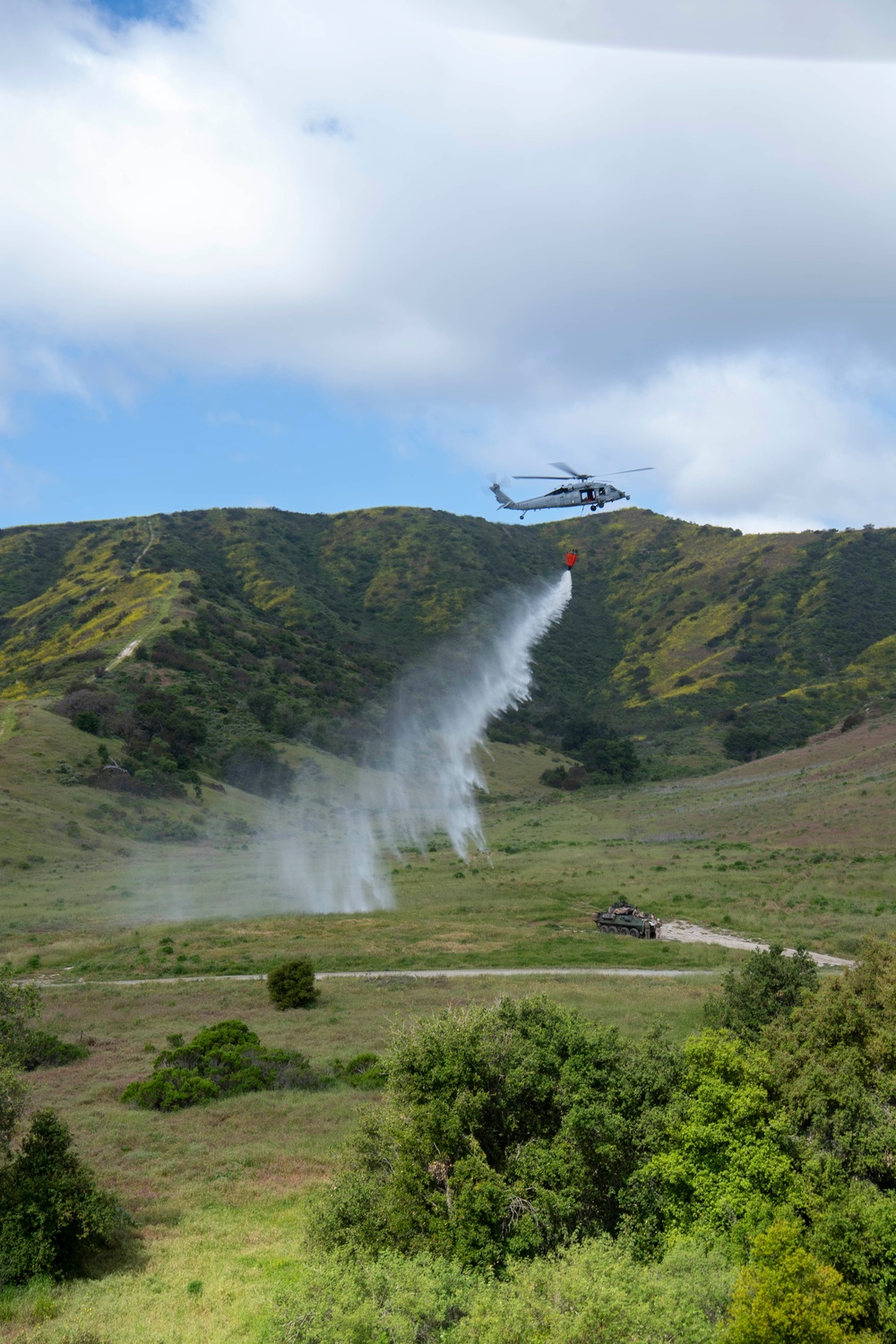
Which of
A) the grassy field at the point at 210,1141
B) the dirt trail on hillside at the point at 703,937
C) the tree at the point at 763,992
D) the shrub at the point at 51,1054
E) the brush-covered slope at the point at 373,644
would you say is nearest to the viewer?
the grassy field at the point at 210,1141

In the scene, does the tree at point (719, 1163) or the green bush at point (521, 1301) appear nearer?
the green bush at point (521, 1301)

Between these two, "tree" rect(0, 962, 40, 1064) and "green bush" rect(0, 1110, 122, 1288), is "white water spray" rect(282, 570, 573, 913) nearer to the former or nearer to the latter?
"tree" rect(0, 962, 40, 1064)

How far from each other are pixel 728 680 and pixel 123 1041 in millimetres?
144751

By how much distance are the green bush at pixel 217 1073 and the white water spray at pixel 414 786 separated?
32.5m

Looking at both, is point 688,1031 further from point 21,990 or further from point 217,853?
point 217,853

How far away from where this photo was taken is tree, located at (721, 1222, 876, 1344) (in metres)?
12.0

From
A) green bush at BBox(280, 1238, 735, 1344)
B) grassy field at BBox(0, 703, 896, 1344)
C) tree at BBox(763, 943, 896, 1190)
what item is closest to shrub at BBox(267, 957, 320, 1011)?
grassy field at BBox(0, 703, 896, 1344)

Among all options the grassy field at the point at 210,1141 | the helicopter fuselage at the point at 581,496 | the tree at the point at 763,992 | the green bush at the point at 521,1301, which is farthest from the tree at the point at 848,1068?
the helicopter fuselage at the point at 581,496

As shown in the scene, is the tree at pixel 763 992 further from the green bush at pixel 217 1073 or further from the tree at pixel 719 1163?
the green bush at pixel 217 1073

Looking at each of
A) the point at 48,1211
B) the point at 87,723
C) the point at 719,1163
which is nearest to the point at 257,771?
the point at 87,723

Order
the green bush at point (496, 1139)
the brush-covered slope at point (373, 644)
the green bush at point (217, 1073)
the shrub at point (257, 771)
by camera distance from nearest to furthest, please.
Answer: the green bush at point (496, 1139) → the green bush at point (217, 1073) → the shrub at point (257, 771) → the brush-covered slope at point (373, 644)

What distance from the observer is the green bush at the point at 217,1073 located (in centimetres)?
2633

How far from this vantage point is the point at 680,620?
195 metres

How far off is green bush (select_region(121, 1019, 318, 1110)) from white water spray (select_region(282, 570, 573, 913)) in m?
32.5
